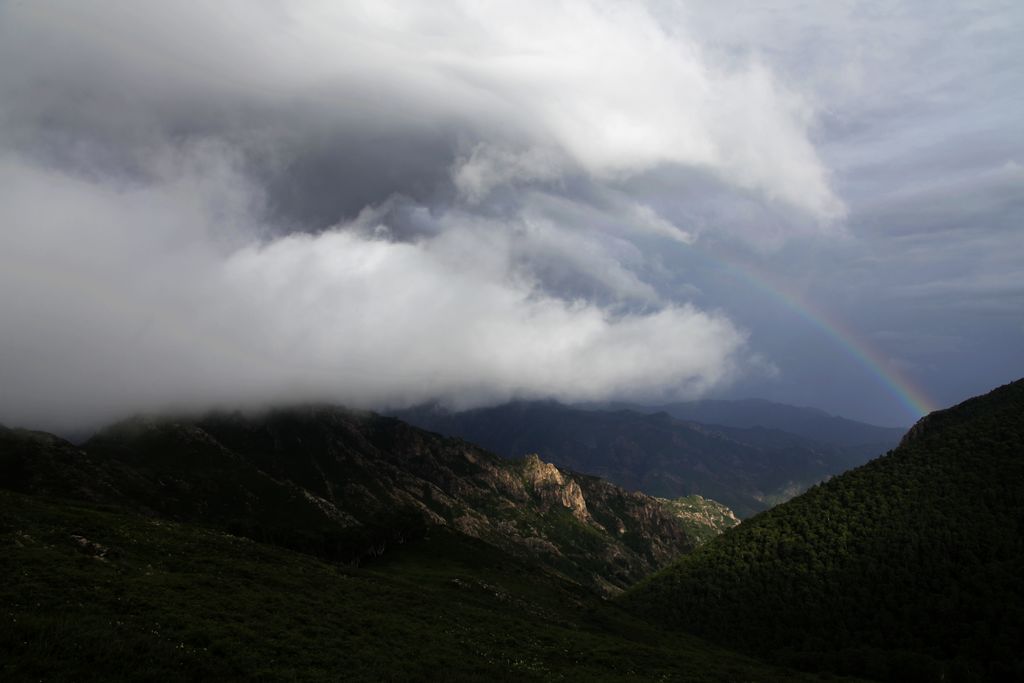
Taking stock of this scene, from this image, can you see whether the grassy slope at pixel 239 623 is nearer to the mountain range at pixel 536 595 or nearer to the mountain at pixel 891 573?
the mountain range at pixel 536 595

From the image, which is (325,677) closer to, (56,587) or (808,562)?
(56,587)

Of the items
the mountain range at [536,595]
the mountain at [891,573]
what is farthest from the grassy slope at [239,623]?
the mountain at [891,573]

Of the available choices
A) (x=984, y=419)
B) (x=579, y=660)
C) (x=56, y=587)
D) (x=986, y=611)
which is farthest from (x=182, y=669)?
(x=984, y=419)

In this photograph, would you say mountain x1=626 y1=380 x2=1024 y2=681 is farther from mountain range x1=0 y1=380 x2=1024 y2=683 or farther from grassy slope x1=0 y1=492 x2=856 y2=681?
grassy slope x1=0 y1=492 x2=856 y2=681

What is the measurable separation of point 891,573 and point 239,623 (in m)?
126

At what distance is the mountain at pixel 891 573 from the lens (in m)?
90.3

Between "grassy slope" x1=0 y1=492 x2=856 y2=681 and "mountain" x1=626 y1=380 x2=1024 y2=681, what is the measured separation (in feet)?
79.6

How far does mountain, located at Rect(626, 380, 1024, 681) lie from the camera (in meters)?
90.3

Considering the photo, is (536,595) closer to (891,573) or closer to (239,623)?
(891,573)

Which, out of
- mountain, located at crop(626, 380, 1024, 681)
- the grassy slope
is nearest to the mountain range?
the grassy slope

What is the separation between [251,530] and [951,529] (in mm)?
161749

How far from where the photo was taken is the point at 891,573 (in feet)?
356

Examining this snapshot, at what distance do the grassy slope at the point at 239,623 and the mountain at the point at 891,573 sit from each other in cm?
2425

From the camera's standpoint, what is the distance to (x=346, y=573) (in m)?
87.4
